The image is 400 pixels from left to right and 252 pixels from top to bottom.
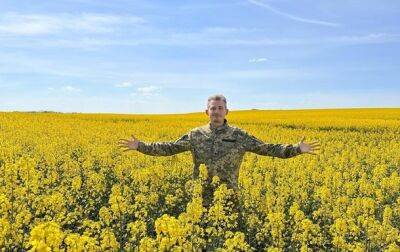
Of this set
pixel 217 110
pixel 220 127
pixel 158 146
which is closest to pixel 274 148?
pixel 220 127

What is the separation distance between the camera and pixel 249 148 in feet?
27.5

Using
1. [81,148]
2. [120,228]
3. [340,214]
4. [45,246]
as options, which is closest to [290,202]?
[340,214]

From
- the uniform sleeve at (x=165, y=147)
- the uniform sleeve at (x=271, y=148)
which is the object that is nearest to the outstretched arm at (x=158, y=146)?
the uniform sleeve at (x=165, y=147)

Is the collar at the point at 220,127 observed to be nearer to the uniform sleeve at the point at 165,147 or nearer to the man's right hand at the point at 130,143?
the uniform sleeve at the point at 165,147

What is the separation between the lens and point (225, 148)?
27.2 feet

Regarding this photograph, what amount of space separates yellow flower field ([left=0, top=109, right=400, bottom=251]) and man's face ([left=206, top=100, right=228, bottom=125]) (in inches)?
31.2

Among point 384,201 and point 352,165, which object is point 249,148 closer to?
point 384,201

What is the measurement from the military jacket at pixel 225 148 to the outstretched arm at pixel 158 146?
6 centimetres

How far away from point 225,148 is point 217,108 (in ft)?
2.24

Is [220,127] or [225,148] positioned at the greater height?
[220,127]

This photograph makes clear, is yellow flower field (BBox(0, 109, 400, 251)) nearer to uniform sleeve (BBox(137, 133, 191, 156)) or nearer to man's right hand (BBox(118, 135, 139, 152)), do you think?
uniform sleeve (BBox(137, 133, 191, 156))

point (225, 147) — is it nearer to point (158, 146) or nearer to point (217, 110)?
point (217, 110)

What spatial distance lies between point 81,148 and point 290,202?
10.1m

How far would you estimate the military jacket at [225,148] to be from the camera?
829cm
